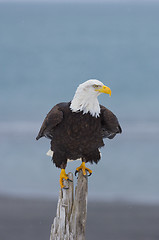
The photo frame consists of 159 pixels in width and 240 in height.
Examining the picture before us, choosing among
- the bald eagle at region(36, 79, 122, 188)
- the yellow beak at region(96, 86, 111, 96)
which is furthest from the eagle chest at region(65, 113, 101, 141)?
the yellow beak at region(96, 86, 111, 96)

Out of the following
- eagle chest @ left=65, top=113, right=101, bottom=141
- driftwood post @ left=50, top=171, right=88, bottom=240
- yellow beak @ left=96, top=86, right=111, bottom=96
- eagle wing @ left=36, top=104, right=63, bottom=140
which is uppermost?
yellow beak @ left=96, top=86, right=111, bottom=96

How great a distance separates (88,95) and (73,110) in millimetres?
273

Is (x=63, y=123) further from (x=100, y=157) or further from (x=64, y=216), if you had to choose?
(x=64, y=216)

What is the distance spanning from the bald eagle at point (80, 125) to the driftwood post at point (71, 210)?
0.13 m

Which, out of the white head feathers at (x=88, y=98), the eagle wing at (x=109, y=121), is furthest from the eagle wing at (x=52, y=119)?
the eagle wing at (x=109, y=121)

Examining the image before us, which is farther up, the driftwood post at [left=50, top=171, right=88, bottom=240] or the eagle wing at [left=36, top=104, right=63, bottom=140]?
the eagle wing at [left=36, top=104, right=63, bottom=140]

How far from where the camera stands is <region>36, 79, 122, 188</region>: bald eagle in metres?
4.35

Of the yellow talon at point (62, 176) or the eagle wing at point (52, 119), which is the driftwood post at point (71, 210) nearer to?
the yellow talon at point (62, 176)

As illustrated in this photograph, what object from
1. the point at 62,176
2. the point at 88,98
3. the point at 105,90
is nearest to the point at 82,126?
the point at 88,98

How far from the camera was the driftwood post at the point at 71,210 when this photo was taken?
468cm

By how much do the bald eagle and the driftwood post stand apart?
13cm

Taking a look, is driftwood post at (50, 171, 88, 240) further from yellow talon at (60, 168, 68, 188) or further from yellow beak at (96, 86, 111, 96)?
yellow beak at (96, 86, 111, 96)

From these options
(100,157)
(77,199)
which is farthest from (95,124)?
(77,199)

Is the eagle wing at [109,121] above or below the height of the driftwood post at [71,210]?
above
